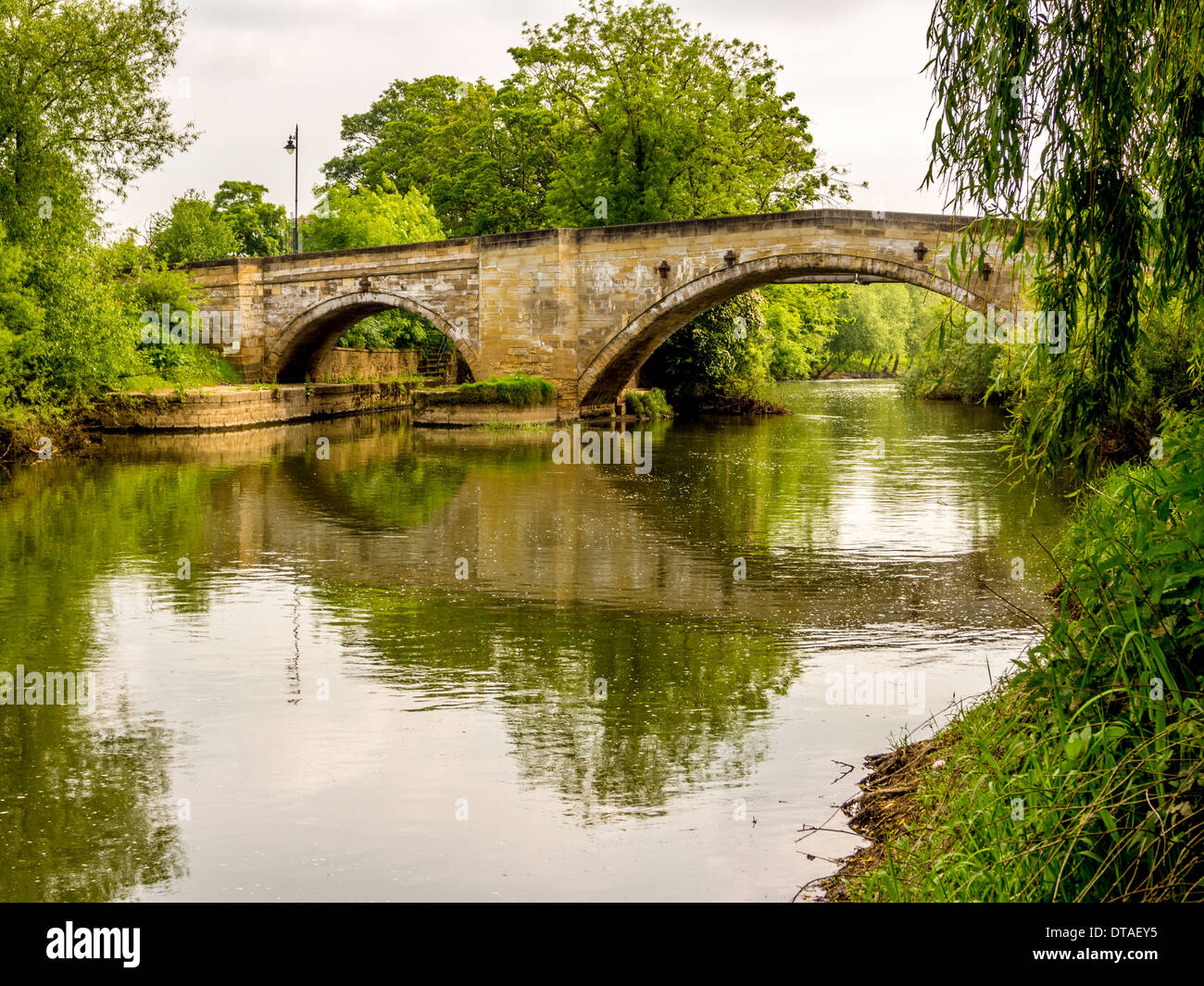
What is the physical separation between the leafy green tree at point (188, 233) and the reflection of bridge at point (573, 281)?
485cm

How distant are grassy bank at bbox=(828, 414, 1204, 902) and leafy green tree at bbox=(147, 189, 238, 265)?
115ft

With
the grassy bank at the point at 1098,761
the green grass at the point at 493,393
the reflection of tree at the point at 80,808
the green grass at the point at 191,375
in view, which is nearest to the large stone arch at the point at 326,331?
the green grass at the point at 191,375

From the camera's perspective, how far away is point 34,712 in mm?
5887

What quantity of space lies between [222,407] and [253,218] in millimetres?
27058

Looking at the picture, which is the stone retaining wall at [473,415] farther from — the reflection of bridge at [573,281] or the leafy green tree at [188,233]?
the leafy green tree at [188,233]

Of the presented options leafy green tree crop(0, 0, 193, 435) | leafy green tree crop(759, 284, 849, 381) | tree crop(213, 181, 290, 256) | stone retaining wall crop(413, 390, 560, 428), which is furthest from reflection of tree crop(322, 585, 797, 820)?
tree crop(213, 181, 290, 256)

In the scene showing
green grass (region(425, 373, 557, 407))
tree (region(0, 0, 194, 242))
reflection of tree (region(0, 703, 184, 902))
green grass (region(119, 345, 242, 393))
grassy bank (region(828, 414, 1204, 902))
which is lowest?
reflection of tree (region(0, 703, 184, 902))

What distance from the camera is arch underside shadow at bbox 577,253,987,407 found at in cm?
2256

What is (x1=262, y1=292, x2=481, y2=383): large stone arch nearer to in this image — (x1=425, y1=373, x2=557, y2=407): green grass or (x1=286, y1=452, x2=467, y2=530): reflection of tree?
(x1=425, y1=373, x2=557, y2=407): green grass

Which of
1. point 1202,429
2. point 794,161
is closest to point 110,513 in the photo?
point 1202,429

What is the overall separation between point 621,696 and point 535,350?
2143cm

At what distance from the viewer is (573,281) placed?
2661 cm

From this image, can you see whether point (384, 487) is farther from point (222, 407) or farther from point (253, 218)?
point (253, 218)
